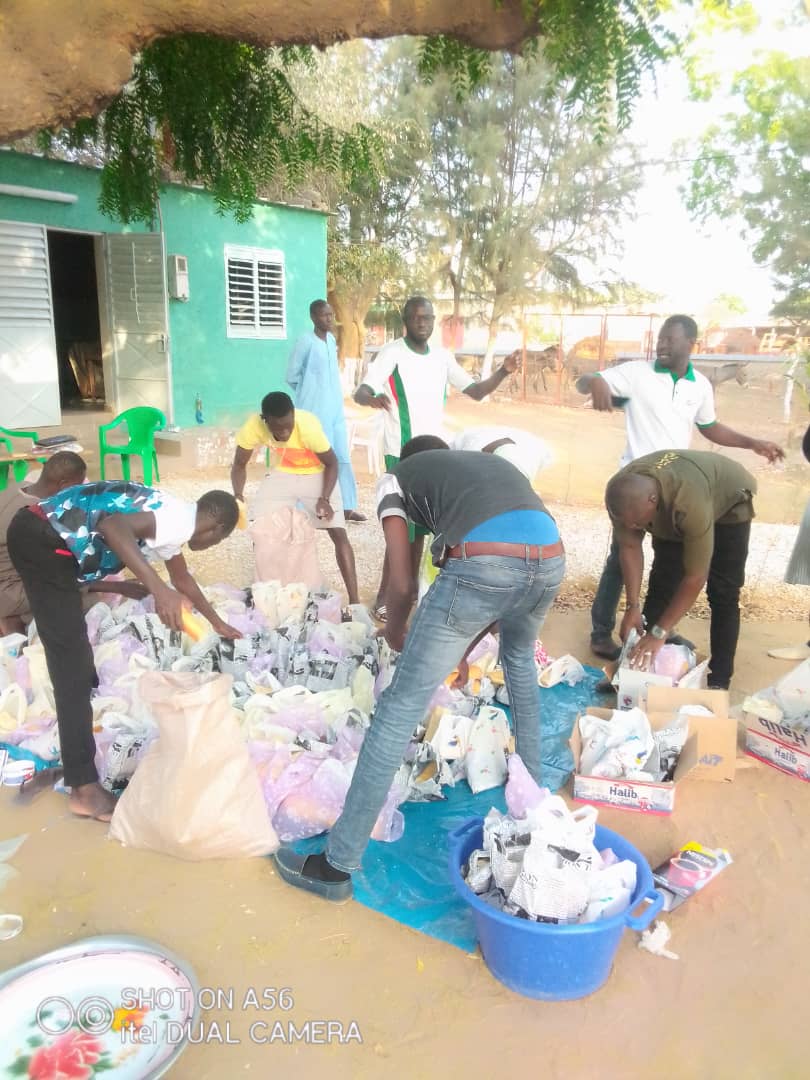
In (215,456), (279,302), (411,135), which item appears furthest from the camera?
(411,135)

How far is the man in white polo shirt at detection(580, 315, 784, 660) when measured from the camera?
12.0ft

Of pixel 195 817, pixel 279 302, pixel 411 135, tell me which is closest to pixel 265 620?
pixel 195 817

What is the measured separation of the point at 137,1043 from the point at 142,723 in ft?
4.37

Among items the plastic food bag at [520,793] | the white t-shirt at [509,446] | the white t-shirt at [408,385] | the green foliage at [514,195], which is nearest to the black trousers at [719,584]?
the white t-shirt at [509,446]

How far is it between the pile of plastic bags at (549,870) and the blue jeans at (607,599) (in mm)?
2092

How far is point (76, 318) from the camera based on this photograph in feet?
39.3

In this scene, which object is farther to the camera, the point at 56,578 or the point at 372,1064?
the point at 56,578

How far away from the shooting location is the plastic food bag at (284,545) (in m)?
4.26

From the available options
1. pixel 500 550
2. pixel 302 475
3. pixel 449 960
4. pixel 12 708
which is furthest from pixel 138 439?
pixel 449 960

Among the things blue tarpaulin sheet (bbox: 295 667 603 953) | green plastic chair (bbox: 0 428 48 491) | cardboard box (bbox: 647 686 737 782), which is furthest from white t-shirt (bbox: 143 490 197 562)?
green plastic chair (bbox: 0 428 48 491)

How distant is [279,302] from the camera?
10.1 metres

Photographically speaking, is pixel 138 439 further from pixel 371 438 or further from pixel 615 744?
pixel 615 744

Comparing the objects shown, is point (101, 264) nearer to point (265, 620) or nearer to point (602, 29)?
point (265, 620)

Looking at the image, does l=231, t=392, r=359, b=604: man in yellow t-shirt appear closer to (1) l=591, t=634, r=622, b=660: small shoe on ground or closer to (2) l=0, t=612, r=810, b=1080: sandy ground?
(1) l=591, t=634, r=622, b=660: small shoe on ground
